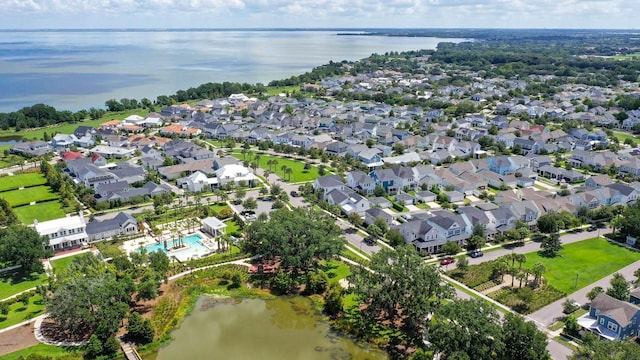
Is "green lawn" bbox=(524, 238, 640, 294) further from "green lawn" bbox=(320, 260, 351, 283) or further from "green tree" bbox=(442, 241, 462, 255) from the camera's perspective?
"green lawn" bbox=(320, 260, 351, 283)

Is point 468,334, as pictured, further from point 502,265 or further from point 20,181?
point 20,181

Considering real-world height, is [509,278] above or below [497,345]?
below

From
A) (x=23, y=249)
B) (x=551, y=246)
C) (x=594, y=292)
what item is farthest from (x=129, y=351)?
(x=551, y=246)

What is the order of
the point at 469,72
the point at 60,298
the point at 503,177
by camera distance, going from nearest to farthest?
the point at 60,298 < the point at 503,177 < the point at 469,72

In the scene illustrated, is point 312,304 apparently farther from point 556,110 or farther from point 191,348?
point 556,110

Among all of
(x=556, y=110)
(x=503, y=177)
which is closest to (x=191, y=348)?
(x=503, y=177)

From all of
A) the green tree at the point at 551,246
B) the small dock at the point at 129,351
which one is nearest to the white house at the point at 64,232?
the small dock at the point at 129,351
